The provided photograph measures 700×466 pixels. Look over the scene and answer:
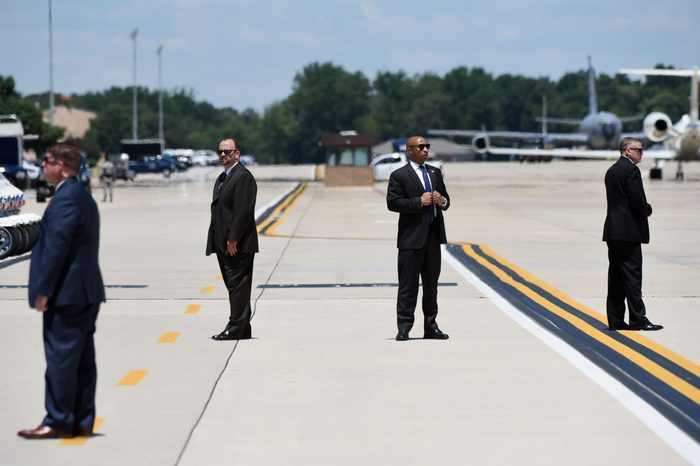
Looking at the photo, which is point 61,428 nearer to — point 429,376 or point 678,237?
point 429,376

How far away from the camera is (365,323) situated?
46.0 ft

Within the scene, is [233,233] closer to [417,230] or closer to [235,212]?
[235,212]

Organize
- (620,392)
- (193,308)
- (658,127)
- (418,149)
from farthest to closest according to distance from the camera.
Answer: (658,127), (193,308), (418,149), (620,392)

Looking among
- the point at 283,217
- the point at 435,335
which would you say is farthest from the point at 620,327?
the point at 283,217

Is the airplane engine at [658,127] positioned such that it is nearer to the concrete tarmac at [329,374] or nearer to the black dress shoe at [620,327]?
the concrete tarmac at [329,374]

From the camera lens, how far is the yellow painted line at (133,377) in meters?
10.5

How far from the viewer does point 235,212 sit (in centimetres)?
1265

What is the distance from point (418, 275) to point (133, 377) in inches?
123

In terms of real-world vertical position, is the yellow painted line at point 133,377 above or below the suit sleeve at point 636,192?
below

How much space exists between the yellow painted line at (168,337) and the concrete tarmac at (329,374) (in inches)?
1.1

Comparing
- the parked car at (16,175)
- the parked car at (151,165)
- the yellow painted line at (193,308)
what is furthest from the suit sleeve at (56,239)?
the parked car at (151,165)

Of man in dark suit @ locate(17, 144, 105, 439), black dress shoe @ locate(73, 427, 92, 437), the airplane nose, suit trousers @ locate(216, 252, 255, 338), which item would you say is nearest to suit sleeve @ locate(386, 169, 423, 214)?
suit trousers @ locate(216, 252, 255, 338)

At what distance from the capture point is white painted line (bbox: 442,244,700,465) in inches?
322

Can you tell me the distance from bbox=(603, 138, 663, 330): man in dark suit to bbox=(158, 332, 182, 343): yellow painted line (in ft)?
13.3
